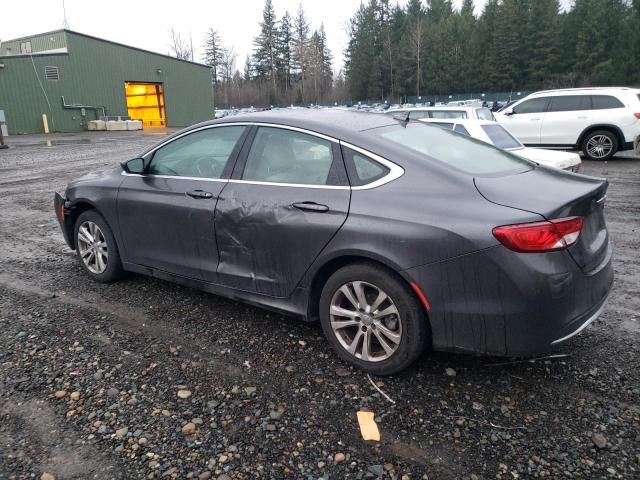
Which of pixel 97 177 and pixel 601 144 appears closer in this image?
pixel 97 177

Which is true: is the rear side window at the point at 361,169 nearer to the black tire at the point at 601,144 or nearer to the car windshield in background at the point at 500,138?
the car windshield in background at the point at 500,138

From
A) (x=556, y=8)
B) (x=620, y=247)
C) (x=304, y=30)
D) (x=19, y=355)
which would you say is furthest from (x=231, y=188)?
(x=304, y=30)

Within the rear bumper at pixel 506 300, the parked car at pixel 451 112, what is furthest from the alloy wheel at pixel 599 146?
the rear bumper at pixel 506 300

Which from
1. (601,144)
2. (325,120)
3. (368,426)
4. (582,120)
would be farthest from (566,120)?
(368,426)

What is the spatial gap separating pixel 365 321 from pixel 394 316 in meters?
0.19

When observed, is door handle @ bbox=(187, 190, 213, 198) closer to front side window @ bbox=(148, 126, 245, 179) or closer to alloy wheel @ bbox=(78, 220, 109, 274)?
front side window @ bbox=(148, 126, 245, 179)

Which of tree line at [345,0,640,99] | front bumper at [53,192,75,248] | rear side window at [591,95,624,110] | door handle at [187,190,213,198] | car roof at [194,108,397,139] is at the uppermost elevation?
tree line at [345,0,640,99]

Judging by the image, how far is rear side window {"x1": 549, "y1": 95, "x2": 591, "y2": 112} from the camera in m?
12.7

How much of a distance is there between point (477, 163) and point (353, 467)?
6.66 ft

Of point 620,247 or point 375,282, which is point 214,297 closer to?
point 375,282

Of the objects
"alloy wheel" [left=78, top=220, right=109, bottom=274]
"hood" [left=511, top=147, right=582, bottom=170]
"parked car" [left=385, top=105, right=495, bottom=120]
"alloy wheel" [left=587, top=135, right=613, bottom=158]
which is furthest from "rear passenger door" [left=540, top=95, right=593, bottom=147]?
"alloy wheel" [left=78, top=220, right=109, bottom=274]

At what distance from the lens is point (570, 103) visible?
1294 cm

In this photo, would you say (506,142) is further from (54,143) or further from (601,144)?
(54,143)

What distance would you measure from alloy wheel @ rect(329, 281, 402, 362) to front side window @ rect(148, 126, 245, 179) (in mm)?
1406
